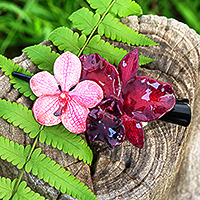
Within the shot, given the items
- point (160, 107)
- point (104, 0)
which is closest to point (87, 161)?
point (160, 107)

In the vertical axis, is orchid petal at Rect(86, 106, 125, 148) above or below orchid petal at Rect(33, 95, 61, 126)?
above

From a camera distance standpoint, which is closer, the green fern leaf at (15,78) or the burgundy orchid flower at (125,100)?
the burgundy orchid flower at (125,100)

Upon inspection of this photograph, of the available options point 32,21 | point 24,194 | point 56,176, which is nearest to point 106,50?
point 56,176

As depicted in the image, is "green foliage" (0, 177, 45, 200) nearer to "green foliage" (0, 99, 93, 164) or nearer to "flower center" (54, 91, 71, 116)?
"green foliage" (0, 99, 93, 164)

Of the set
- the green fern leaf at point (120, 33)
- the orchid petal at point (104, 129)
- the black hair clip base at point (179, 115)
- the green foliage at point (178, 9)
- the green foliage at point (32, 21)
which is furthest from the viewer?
the green foliage at point (178, 9)

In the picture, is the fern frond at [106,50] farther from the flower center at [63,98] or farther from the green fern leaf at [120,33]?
the flower center at [63,98]

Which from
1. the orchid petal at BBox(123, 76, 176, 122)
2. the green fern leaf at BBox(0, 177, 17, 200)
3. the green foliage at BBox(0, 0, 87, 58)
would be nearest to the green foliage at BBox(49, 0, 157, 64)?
the orchid petal at BBox(123, 76, 176, 122)

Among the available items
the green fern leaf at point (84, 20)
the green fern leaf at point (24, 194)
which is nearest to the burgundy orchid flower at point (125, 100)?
the green fern leaf at point (84, 20)
